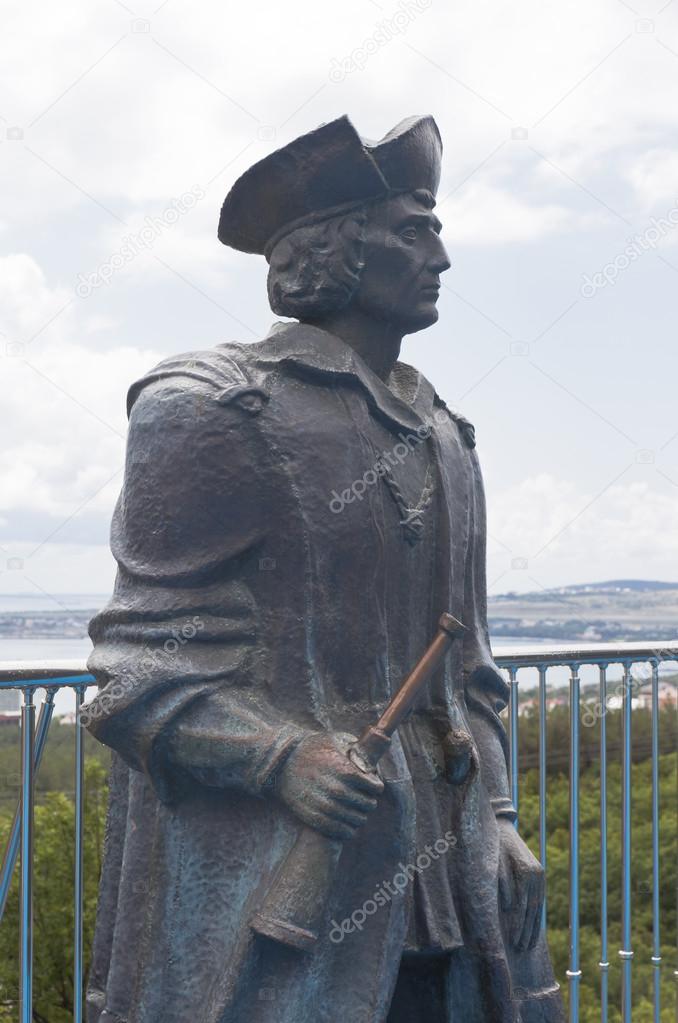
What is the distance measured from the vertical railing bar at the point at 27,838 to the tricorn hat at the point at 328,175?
5.49 ft

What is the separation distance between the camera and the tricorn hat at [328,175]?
261cm

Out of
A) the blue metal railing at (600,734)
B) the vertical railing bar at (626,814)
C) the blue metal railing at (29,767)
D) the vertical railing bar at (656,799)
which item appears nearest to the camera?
the blue metal railing at (29,767)

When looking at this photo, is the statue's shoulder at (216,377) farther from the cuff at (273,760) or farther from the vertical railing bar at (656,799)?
the vertical railing bar at (656,799)

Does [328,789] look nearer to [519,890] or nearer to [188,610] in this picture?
[188,610]

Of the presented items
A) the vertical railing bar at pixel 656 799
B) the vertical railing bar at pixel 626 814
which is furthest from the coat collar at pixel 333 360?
the vertical railing bar at pixel 656 799

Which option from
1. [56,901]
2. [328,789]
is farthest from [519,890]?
[56,901]


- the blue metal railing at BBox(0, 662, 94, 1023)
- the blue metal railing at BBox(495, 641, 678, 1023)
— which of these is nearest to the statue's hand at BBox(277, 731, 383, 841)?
the blue metal railing at BBox(0, 662, 94, 1023)

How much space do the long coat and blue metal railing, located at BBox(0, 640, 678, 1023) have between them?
0.87 m

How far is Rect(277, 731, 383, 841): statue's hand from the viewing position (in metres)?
2.31

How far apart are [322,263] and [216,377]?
34 centimetres

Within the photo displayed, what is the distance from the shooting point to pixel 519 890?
8.91 feet

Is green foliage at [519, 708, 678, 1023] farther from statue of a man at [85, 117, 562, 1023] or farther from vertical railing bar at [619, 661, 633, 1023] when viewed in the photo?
statue of a man at [85, 117, 562, 1023]

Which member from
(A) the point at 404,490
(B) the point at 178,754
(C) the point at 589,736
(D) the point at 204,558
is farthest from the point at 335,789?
(C) the point at 589,736

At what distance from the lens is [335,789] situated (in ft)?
7.57
